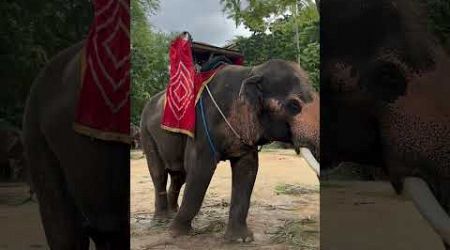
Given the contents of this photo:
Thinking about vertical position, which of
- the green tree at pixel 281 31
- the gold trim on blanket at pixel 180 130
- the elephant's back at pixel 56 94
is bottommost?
the gold trim on blanket at pixel 180 130

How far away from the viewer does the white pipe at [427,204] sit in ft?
3.77

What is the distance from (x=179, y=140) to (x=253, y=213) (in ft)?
2.36

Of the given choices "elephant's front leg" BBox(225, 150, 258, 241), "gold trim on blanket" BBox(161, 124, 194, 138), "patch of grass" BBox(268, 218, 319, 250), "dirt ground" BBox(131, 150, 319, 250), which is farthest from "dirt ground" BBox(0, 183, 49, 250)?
"gold trim on blanket" BBox(161, 124, 194, 138)

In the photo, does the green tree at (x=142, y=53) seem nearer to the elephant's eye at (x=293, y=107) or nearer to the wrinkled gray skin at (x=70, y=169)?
the wrinkled gray skin at (x=70, y=169)

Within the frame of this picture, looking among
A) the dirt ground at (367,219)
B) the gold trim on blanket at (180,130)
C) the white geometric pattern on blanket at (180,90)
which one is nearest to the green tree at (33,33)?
the dirt ground at (367,219)

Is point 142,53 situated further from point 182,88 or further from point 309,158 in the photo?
point 182,88

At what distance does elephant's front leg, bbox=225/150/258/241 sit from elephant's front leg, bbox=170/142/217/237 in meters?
0.22

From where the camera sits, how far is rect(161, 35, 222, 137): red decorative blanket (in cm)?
201

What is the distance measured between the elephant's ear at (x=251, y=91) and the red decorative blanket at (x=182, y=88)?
0.65ft

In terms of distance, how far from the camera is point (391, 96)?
1178 millimetres

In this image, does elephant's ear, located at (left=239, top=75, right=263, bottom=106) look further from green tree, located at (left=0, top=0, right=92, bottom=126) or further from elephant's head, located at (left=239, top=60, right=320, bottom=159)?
green tree, located at (left=0, top=0, right=92, bottom=126)

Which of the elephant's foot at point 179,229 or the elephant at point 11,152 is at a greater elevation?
the elephant at point 11,152

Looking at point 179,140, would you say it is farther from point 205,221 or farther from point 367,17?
point 367,17

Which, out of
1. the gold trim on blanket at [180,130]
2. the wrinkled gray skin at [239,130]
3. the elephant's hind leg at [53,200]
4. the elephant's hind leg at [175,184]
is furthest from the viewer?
the elephant's hind leg at [175,184]
